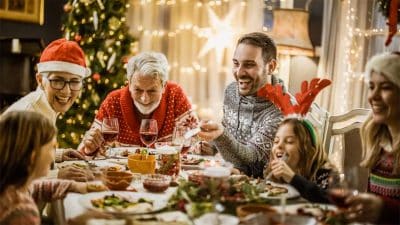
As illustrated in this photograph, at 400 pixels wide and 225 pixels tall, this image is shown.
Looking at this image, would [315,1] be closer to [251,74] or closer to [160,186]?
[251,74]

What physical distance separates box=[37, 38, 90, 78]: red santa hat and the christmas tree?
194cm

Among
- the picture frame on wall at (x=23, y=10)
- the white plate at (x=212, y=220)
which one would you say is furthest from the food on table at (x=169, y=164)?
the picture frame on wall at (x=23, y=10)

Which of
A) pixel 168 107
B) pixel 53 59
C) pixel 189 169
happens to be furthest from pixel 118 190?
pixel 168 107

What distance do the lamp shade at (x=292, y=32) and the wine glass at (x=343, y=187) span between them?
9.49ft

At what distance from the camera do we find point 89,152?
7.85 ft

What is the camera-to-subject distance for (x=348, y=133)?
248cm

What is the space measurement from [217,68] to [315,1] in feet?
3.59

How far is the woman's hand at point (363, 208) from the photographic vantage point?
1.43 metres

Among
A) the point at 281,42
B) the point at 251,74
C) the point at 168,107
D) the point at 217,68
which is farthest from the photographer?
the point at 217,68

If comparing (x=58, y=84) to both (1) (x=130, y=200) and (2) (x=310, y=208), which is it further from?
(2) (x=310, y=208)

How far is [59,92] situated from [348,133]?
1.30m

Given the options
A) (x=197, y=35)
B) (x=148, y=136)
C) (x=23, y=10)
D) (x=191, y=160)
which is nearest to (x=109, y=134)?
(x=148, y=136)

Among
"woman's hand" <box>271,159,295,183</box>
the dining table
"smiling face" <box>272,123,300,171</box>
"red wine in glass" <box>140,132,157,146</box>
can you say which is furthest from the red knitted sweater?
"woman's hand" <box>271,159,295,183</box>

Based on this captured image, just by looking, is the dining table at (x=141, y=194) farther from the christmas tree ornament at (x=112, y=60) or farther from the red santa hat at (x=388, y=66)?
the christmas tree ornament at (x=112, y=60)
